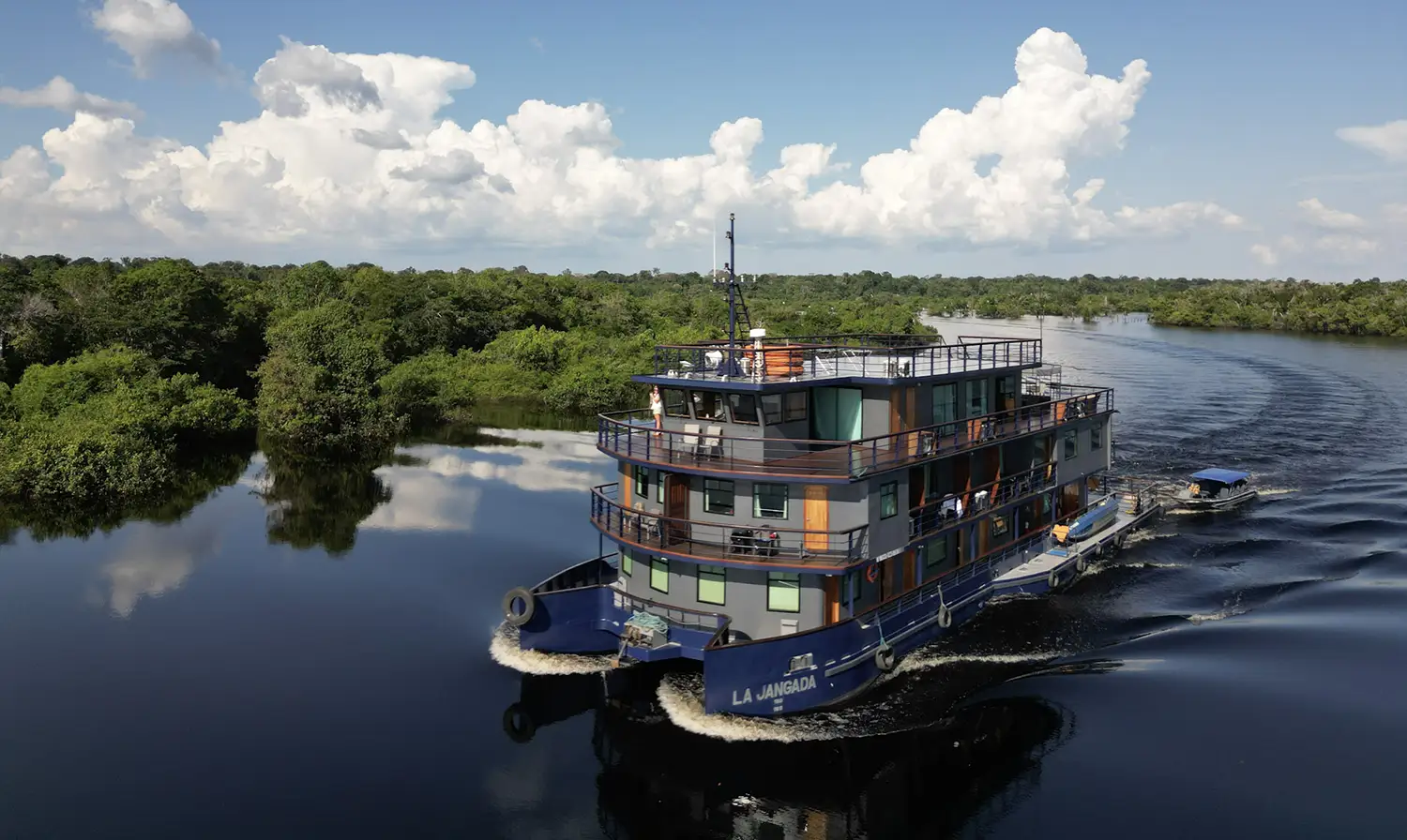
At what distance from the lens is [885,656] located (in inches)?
940

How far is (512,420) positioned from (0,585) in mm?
38736

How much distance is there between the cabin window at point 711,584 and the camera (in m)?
23.4

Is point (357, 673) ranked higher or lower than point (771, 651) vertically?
lower

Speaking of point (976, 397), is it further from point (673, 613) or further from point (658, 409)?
point (673, 613)

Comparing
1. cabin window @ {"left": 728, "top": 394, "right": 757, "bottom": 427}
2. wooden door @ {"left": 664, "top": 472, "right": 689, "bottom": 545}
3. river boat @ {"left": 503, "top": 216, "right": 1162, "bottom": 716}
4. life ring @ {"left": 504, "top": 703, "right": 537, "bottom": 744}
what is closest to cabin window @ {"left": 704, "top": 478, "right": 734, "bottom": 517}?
river boat @ {"left": 503, "top": 216, "right": 1162, "bottom": 716}

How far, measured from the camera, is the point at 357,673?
86.0ft

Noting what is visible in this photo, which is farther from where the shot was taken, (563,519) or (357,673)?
(563,519)

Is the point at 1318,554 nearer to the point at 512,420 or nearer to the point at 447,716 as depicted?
the point at 447,716

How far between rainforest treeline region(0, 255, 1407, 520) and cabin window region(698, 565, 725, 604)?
3510 cm

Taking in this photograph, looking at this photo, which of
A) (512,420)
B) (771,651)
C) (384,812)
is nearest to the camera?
(384,812)

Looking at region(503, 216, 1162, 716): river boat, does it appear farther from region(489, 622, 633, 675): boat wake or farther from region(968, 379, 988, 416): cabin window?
region(489, 622, 633, 675): boat wake

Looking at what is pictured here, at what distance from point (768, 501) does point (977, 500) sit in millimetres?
8090

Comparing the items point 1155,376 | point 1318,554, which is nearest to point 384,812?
point 1318,554

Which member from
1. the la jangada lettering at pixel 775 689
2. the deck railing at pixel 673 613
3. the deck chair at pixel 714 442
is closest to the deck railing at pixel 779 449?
the deck chair at pixel 714 442
